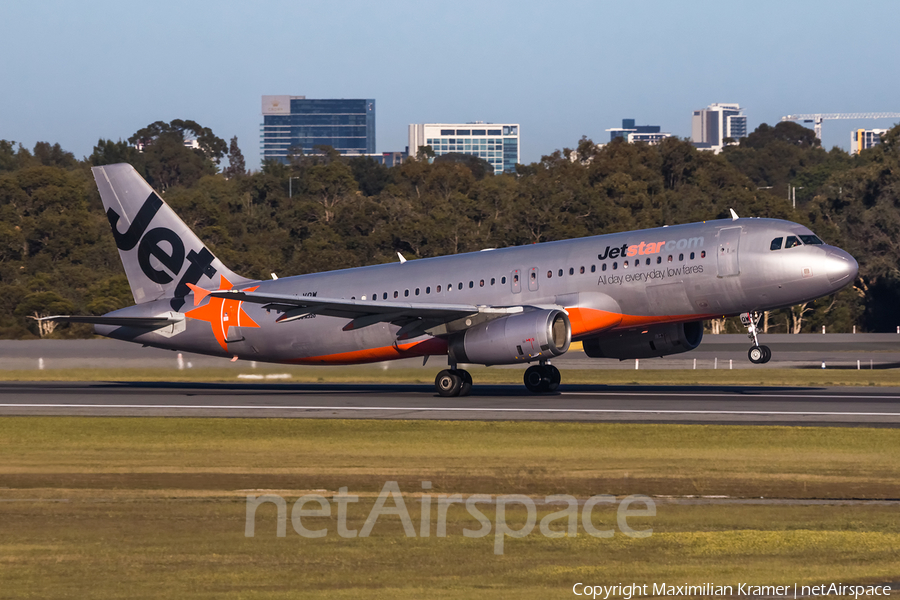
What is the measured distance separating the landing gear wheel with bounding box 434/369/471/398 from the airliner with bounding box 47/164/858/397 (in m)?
0.04

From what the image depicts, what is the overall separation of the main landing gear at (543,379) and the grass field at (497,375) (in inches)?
156

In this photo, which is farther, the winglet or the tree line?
the tree line

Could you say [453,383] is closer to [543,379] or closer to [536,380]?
[536,380]

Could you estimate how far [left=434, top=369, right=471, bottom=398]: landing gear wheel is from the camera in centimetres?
3409

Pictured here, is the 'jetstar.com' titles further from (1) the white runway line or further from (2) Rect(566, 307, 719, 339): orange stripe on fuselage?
(1) the white runway line

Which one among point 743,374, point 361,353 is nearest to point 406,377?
point 361,353

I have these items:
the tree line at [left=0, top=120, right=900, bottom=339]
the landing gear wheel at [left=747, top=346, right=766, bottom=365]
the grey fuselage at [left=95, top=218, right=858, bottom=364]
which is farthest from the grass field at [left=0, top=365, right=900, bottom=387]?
the tree line at [left=0, top=120, right=900, bottom=339]

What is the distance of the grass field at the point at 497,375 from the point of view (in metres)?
38.7

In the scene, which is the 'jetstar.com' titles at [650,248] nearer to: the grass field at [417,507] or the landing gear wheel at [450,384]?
the landing gear wheel at [450,384]

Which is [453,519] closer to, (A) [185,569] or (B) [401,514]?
(B) [401,514]

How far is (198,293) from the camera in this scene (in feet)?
125

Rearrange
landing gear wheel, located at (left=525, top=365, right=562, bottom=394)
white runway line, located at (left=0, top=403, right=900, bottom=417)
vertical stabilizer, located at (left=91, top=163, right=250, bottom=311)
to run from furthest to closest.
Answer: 1. vertical stabilizer, located at (left=91, top=163, right=250, bottom=311)
2. landing gear wheel, located at (left=525, top=365, right=562, bottom=394)
3. white runway line, located at (left=0, top=403, right=900, bottom=417)

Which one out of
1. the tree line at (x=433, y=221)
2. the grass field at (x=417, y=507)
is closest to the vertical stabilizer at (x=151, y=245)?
the grass field at (x=417, y=507)

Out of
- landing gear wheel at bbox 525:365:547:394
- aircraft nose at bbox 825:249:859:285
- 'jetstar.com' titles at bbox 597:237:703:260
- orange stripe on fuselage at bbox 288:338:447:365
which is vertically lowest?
landing gear wheel at bbox 525:365:547:394
